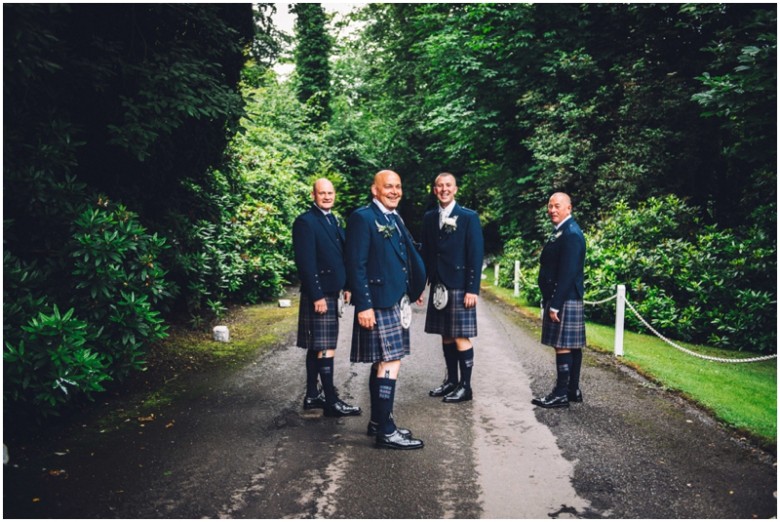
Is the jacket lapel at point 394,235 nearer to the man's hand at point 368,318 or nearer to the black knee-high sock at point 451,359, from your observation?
the man's hand at point 368,318

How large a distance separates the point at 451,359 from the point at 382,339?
1669 mm

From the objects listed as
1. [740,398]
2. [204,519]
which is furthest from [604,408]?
[204,519]

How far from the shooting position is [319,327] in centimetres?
539

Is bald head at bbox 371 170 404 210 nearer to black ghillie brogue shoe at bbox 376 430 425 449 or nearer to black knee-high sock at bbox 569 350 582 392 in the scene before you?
black ghillie brogue shoe at bbox 376 430 425 449

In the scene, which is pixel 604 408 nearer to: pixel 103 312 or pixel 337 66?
pixel 103 312

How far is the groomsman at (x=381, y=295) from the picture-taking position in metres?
4.60

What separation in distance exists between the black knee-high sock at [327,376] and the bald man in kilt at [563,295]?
6.57ft

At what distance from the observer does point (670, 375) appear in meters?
6.96

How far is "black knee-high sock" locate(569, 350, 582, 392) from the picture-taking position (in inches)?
228

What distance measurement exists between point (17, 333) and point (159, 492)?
5.36 ft

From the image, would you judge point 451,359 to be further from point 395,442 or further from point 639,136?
point 639,136

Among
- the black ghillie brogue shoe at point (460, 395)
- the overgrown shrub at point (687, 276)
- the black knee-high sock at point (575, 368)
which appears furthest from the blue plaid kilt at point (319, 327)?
the overgrown shrub at point (687, 276)

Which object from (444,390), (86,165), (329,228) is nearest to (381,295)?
(329,228)

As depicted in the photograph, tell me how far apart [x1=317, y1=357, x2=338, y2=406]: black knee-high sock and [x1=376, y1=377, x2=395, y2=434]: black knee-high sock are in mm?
858
